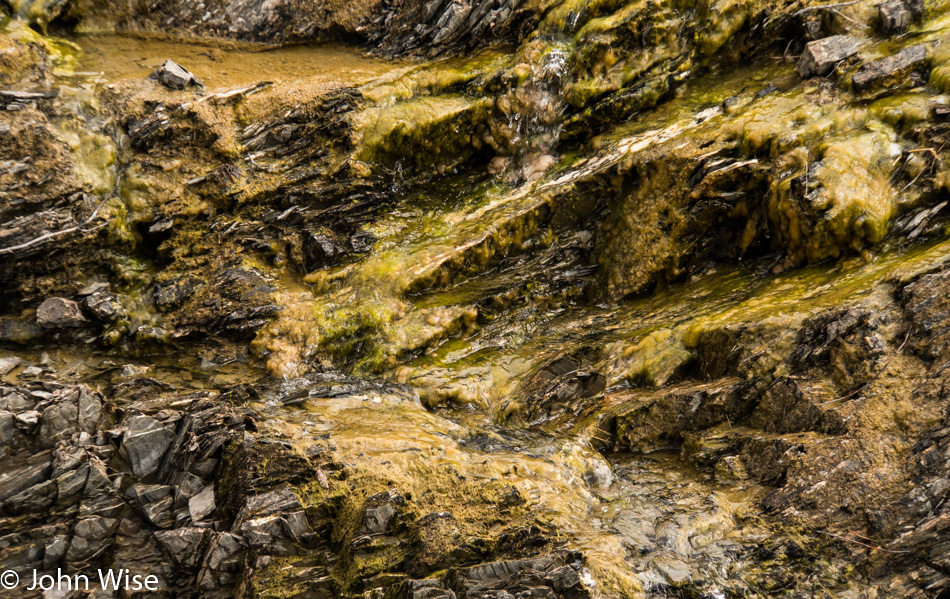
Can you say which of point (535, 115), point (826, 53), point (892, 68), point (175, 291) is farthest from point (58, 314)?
point (892, 68)

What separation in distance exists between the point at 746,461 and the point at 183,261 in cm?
931

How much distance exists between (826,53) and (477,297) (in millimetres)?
6749

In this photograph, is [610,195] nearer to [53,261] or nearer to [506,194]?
[506,194]

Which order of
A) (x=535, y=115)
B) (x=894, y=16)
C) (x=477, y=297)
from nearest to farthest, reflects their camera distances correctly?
(x=894, y=16), (x=477, y=297), (x=535, y=115)

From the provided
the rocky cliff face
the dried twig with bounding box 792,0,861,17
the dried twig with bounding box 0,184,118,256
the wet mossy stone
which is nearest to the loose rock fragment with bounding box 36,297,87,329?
the rocky cliff face

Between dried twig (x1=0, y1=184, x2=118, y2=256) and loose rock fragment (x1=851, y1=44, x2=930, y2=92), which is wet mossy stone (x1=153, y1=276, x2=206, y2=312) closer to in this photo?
dried twig (x1=0, y1=184, x2=118, y2=256)

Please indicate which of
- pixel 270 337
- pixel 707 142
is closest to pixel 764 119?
pixel 707 142

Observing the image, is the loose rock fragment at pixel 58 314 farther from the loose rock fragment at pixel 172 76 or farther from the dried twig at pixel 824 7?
the dried twig at pixel 824 7

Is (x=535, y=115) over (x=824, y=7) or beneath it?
beneath

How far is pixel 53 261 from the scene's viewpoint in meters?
9.30

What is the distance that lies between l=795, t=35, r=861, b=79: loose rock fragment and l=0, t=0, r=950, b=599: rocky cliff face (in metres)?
0.07

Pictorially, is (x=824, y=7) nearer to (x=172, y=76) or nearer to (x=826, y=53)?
(x=826, y=53)

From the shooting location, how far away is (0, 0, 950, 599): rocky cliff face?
5.98 metres

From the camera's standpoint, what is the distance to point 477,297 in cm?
985
